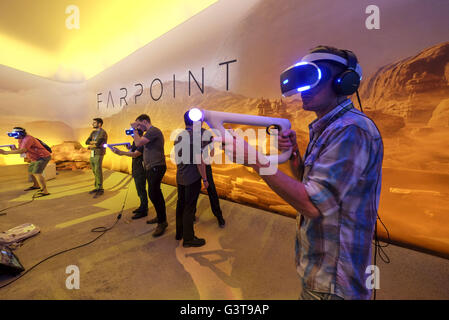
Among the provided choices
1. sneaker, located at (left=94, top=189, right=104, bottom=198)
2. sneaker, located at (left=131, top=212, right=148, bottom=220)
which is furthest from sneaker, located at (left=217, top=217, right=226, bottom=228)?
sneaker, located at (left=94, top=189, right=104, bottom=198)

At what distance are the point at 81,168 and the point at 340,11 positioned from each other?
777 centimetres

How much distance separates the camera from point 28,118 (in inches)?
241

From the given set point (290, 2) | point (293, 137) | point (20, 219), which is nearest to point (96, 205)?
point (20, 219)

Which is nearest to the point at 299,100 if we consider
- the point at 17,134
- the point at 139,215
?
the point at 139,215

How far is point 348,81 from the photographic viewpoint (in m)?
0.61

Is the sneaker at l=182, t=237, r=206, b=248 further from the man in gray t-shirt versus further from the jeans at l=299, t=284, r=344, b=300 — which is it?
the jeans at l=299, t=284, r=344, b=300

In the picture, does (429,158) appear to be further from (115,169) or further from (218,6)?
(115,169)

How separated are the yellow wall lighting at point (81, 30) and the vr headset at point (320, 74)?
3405mm

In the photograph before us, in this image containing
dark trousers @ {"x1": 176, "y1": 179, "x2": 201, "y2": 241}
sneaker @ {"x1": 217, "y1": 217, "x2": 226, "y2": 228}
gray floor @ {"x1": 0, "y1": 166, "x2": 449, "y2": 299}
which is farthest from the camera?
sneaker @ {"x1": 217, "y1": 217, "x2": 226, "y2": 228}

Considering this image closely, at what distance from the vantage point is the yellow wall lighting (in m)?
3.24

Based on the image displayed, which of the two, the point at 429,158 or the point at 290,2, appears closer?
the point at 429,158

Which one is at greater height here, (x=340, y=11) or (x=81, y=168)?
(x=340, y=11)

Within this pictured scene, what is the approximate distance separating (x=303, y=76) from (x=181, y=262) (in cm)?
178
